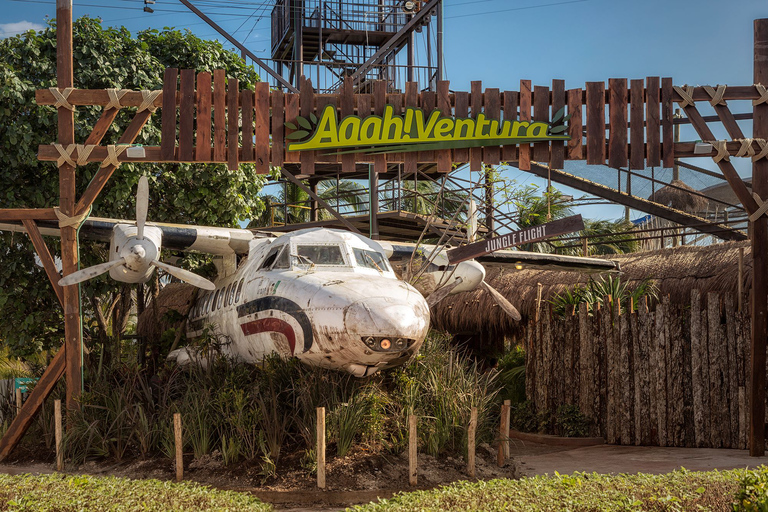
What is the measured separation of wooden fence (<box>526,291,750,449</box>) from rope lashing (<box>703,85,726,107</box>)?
3.21 meters

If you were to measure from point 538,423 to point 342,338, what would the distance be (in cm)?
725

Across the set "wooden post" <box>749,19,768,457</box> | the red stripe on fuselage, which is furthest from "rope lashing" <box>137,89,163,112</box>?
"wooden post" <box>749,19,768,457</box>

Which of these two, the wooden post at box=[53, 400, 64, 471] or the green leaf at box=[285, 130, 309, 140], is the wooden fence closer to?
the green leaf at box=[285, 130, 309, 140]

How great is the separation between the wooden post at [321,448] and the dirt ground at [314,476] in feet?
0.45

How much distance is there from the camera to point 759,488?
21.5 ft

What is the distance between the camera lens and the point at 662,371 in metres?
13.4

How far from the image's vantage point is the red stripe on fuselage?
35.1 feet

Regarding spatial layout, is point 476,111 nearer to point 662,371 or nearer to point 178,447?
point 662,371

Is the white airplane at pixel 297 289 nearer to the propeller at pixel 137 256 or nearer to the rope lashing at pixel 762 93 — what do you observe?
the propeller at pixel 137 256

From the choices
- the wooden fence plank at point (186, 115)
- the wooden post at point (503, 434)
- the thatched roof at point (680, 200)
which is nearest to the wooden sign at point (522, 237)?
the wooden post at point (503, 434)

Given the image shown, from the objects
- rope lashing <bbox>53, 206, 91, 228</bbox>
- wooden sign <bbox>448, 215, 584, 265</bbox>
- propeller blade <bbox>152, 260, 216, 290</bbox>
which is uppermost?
rope lashing <bbox>53, 206, 91, 228</bbox>

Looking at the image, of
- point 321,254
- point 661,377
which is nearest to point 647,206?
point 661,377

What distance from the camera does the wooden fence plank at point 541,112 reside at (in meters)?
12.0

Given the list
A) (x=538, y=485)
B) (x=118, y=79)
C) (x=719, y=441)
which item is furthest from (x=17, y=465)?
(x=719, y=441)
